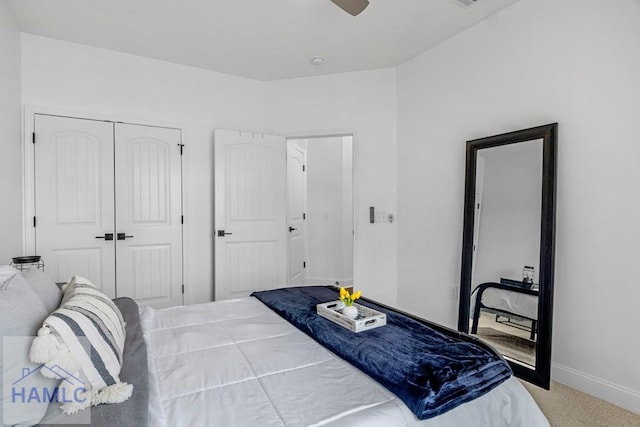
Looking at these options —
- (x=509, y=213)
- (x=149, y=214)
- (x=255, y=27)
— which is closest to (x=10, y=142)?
(x=149, y=214)

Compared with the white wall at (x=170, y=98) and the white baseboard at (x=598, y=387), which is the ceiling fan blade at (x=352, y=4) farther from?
the white baseboard at (x=598, y=387)

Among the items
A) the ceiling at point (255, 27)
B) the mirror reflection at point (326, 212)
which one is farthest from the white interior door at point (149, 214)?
the mirror reflection at point (326, 212)

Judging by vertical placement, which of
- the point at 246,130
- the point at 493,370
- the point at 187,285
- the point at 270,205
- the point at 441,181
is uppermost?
the point at 246,130

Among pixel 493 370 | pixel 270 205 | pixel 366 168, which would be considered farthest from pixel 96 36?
pixel 493 370

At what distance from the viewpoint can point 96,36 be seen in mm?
3100

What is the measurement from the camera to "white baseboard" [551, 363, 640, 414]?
78.3 inches

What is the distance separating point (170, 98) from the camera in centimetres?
364

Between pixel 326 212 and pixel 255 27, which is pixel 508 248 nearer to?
pixel 255 27

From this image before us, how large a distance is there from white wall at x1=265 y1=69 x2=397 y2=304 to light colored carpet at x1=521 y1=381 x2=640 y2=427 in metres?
1.78

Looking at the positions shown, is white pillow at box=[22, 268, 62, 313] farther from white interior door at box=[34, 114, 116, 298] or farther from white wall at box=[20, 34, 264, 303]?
white wall at box=[20, 34, 264, 303]

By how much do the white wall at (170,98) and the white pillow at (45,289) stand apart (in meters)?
2.16

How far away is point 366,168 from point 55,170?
9.86 feet

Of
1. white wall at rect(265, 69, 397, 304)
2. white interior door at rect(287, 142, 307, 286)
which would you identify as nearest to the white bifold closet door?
white interior door at rect(287, 142, 307, 286)

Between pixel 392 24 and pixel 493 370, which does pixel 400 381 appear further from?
pixel 392 24
